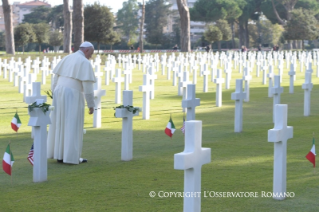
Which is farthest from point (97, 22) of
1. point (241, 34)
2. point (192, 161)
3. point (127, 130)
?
point (192, 161)

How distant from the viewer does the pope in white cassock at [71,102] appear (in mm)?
7566

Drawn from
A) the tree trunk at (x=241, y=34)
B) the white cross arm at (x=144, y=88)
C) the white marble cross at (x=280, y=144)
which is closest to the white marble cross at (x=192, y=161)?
the white marble cross at (x=280, y=144)

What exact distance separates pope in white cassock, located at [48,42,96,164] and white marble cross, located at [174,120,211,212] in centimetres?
344

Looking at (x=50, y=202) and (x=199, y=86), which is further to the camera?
(x=199, y=86)

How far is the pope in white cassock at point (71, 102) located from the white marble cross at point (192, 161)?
3.44 meters

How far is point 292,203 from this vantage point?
18.5 feet

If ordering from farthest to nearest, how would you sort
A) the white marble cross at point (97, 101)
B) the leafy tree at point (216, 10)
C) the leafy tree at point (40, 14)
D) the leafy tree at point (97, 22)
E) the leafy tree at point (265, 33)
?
the leafy tree at point (40, 14), the leafy tree at point (265, 33), the leafy tree at point (216, 10), the leafy tree at point (97, 22), the white marble cross at point (97, 101)

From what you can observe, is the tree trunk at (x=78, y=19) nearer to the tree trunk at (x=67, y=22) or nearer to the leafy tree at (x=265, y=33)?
the tree trunk at (x=67, y=22)

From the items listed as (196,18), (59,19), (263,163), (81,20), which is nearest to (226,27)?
(196,18)

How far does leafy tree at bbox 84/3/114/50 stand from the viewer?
46.1 m

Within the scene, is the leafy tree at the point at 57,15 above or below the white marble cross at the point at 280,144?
above

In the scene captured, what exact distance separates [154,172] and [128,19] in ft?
340

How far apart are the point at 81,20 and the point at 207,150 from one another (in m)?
28.1

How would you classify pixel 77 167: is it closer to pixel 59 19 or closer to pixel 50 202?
pixel 50 202
